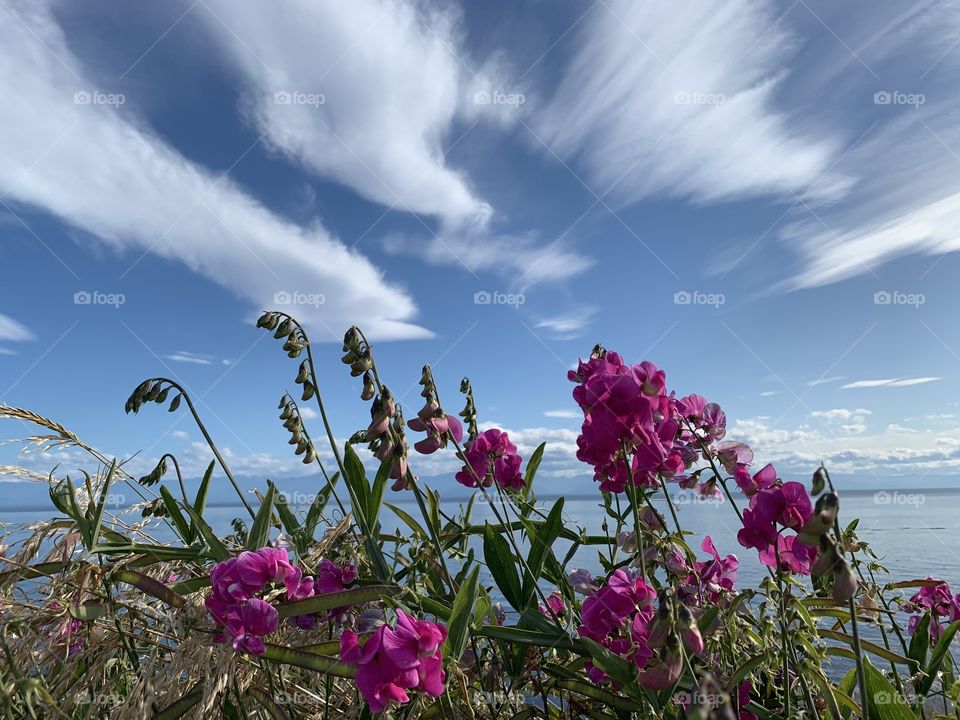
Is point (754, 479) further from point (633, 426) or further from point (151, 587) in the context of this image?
point (151, 587)

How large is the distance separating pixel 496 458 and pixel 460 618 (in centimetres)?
83

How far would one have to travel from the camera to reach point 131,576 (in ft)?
3.78

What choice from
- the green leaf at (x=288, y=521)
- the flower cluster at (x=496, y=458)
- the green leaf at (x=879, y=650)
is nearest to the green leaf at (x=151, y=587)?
the green leaf at (x=288, y=521)

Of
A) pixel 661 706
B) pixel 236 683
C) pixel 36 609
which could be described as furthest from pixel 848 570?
pixel 36 609

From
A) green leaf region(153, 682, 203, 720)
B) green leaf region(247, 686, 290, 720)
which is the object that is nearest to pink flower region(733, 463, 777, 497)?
green leaf region(247, 686, 290, 720)

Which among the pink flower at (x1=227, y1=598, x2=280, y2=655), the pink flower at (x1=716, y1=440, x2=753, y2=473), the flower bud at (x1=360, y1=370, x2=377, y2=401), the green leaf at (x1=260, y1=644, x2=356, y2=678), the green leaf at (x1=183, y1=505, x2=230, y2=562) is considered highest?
the flower bud at (x1=360, y1=370, x2=377, y2=401)

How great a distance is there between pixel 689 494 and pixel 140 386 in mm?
1544

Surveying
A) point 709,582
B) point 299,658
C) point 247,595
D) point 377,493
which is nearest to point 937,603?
point 709,582

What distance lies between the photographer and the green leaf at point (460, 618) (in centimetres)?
113

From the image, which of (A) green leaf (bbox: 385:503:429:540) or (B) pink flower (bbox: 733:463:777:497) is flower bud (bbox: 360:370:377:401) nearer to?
(A) green leaf (bbox: 385:503:429:540)

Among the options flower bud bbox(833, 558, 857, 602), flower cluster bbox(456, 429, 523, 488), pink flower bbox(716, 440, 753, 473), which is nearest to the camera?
flower bud bbox(833, 558, 857, 602)

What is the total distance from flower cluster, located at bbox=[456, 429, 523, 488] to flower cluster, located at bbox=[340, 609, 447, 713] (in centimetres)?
83

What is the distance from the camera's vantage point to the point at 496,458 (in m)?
1.95

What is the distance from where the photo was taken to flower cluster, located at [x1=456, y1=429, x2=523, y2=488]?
191cm
